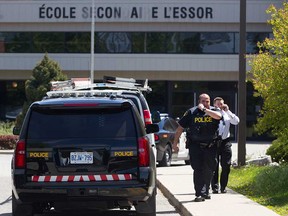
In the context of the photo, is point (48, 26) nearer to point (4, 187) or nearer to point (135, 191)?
point (4, 187)

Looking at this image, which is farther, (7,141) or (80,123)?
(7,141)

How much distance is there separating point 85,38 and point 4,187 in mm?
30230

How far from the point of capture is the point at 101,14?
154 ft

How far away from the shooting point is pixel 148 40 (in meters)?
47.4

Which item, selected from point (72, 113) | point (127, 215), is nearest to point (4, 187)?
point (127, 215)

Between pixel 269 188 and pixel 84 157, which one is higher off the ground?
pixel 84 157

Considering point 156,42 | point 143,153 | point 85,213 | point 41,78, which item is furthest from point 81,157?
point 156,42

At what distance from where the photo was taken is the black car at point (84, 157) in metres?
10.8

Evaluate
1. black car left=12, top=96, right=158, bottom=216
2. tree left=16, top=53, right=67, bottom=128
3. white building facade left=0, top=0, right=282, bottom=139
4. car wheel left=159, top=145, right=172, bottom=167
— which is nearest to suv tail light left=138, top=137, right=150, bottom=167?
black car left=12, top=96, right=158, bottom=216

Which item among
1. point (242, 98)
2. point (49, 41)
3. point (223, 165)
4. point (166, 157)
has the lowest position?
point (166, 157)

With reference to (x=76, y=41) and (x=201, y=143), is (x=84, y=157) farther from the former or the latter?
(x=76, y=41)

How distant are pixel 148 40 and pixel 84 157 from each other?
36.9 m

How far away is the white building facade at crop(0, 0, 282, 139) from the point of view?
152 feet

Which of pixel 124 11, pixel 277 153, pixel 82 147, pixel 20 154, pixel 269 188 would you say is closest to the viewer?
pixel 82 147
